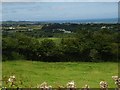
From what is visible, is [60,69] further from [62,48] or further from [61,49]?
[62,48]

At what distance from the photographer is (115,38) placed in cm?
2162

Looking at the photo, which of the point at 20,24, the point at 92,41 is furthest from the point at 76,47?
the point at 20,24

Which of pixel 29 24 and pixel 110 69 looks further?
pixel 29 24

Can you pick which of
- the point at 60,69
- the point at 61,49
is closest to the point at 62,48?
the point at 61,49

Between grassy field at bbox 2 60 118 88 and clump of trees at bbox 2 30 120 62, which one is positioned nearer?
grassy field at bbox 2 60 118 88

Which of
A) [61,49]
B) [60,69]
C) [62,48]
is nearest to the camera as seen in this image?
[60,69]

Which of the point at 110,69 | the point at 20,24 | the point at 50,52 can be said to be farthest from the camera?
the point at 20,24

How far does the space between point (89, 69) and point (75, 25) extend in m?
9.02

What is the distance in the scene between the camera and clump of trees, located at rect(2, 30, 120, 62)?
66.4 feet

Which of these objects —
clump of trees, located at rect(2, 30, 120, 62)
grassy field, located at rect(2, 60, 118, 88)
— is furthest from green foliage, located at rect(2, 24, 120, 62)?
grassy field, located at rect(2, 60, 118, 88)

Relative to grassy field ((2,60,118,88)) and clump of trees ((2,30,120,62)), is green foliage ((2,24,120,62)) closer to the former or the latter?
clump of trees ((2,30,120,62))

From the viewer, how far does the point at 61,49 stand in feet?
67.3

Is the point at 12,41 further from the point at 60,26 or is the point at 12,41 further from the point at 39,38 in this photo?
the point at 60,26

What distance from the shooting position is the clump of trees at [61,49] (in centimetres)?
2025
